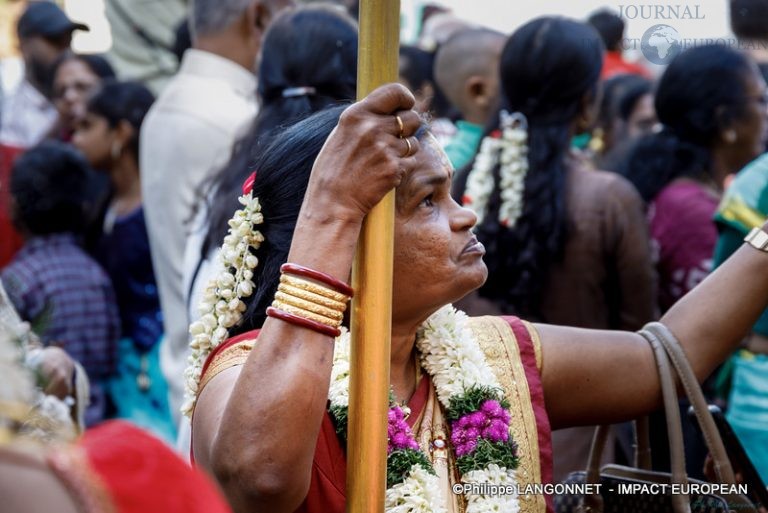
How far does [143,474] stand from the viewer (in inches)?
53.3

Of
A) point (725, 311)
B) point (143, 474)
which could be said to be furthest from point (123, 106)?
point (143, 474)

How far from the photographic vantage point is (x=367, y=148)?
7.84ft

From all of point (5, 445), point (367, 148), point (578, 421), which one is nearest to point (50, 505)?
point (5, 445)

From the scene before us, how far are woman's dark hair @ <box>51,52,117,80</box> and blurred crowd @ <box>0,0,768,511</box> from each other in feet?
3.86

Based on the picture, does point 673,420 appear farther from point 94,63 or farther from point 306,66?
point 94,63

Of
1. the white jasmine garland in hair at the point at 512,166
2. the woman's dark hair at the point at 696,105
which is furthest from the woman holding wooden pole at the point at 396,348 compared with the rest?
the woman's dark hair at the point at 696,105

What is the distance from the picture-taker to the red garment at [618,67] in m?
9.02

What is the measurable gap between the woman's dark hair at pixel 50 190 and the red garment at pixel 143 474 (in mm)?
4481

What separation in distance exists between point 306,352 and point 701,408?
1186 millimetres

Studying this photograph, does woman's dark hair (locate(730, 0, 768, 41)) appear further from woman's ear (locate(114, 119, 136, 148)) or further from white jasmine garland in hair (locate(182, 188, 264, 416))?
woman's ear (locate(114, 119, 136, 148))

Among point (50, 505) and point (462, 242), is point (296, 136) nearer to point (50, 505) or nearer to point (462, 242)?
point (462, 242)

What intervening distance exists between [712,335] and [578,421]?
1.34ft

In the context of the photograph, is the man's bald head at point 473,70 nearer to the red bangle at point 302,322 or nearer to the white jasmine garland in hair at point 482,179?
the white jasmine garland in hair at point 482,179

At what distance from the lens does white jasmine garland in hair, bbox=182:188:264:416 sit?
2.84m
